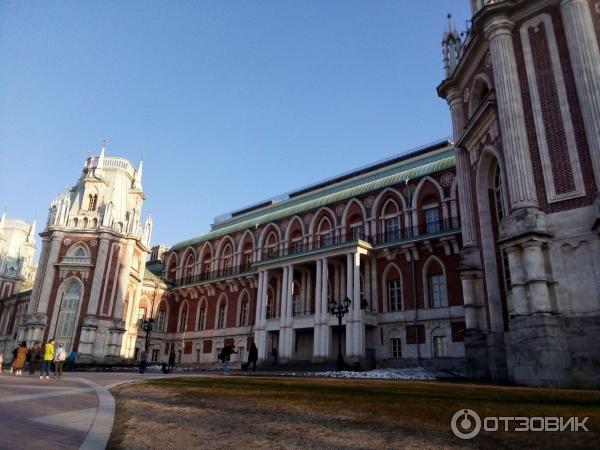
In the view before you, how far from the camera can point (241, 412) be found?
7660mm

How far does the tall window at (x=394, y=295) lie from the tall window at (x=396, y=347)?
2348mm

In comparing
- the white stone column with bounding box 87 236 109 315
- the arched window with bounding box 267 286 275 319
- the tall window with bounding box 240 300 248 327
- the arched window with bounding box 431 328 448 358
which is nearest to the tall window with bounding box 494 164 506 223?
the arched window with bounding box 431 328 448 358

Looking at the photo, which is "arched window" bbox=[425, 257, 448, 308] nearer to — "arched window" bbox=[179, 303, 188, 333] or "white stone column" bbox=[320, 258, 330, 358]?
"white stone column" bbox=[320, 258, 330, 358]

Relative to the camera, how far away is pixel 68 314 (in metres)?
41.4

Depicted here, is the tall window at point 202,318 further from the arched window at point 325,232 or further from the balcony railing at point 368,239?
the arched window at point 325,232

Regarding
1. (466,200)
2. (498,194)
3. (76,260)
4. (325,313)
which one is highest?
(76,260)

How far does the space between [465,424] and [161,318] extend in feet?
164

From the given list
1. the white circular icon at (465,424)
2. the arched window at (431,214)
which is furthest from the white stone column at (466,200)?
the white circular icon at (465,424)

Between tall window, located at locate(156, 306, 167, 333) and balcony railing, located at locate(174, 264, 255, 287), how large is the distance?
340cm

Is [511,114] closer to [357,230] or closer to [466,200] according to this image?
[466,200]

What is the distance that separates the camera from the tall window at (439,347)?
97.9 ft

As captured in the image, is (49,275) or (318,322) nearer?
(318,322)

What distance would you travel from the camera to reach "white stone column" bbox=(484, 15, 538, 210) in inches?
650

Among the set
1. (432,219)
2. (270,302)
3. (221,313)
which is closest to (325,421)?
(432,219)
